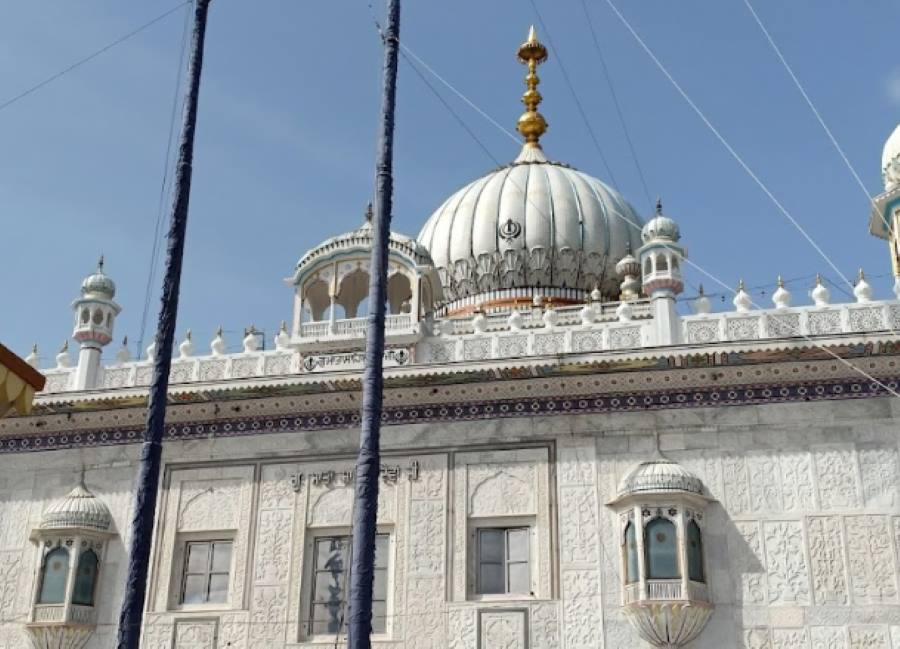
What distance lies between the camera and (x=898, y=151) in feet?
40.8

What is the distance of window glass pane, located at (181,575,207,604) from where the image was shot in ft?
37.8

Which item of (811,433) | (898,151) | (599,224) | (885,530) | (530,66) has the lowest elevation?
(885,530)

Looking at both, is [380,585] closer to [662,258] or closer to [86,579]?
[86,579]

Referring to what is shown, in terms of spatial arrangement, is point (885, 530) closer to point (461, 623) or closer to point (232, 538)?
point (461, 623)

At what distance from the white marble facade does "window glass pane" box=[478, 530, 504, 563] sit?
11 cm

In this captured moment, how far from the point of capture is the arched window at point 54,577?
1149 centimetres

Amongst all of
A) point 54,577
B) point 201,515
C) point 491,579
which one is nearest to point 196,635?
point 201,515

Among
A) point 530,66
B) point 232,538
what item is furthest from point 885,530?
point 530,66

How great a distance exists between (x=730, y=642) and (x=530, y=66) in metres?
12.2

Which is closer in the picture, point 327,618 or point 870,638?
point 870,638

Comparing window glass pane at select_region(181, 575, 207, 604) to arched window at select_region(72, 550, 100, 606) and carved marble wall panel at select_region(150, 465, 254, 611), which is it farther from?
→ arched window at select_region(72, 550, 100, 606)

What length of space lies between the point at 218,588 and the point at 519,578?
2893 millimetres

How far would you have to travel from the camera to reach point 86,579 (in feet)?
38.0

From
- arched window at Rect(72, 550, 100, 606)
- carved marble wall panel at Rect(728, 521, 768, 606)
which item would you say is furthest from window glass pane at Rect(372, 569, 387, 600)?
carved marble wall panel at Rect(728, 521, 768, 606)
